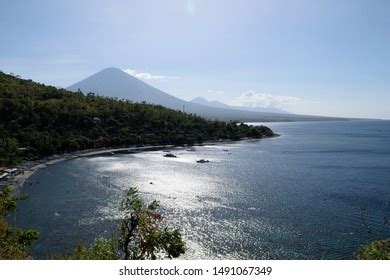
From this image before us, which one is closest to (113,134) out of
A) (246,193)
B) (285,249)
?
(246,193)

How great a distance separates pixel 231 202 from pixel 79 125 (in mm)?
74801

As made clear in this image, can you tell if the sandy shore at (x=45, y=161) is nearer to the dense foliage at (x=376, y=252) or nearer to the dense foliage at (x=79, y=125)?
the dense foliage at (x=79, y=125)

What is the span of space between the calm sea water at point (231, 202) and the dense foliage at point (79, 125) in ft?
40.4

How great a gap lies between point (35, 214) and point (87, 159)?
44.2 m

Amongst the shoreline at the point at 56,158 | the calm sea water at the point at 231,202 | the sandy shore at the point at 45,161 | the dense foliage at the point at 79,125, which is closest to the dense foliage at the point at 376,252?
the calm sea water at the point at 231,202

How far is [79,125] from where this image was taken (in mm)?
115062

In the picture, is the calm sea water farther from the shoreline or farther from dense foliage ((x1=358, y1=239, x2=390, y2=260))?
dense foliage ((x1=358, y1=239, x2=390, y2=260))

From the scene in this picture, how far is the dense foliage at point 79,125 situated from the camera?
3691 inches

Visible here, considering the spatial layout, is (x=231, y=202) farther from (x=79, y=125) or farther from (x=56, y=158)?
(x=79, y=125)

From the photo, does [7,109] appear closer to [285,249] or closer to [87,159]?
[87,159]

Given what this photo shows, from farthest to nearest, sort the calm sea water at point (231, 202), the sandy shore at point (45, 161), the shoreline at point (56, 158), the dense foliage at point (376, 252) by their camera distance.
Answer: the shoreline at point (56, 158)
the sandy shore at point (45, 161)
the calm sea water at point (231, 202)
the dense foliage at point (376, 252)

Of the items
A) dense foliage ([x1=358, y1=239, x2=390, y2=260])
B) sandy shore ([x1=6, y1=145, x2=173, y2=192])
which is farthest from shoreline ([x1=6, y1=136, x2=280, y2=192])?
dense foliage ([x1=358, y1=239, x2=390, y2=260])

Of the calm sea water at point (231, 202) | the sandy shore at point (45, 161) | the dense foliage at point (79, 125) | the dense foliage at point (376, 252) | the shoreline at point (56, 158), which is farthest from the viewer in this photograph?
the dense foliage at point (79, 125)

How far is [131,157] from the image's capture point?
9812 cm
